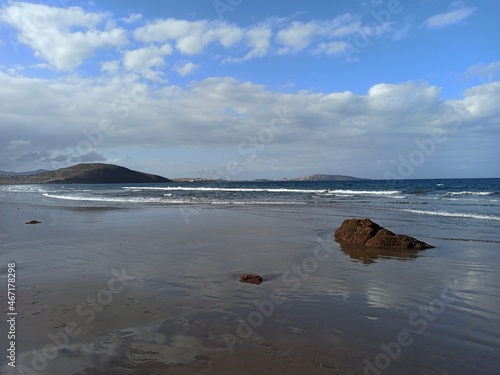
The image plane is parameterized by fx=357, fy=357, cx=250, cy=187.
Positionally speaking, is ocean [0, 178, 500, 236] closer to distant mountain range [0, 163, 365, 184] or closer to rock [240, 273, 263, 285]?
rock [240, 273, 263, 285]

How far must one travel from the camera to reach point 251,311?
5430 millimetres

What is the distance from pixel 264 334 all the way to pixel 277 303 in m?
1.21

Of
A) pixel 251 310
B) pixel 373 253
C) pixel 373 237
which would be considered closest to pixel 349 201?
pixel 373 237

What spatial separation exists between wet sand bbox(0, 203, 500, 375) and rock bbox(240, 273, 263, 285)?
0.61 feet

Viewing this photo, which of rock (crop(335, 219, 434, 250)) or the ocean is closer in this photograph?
rock (crop(335, 219, 434, 250))

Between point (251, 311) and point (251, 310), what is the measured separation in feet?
0.13

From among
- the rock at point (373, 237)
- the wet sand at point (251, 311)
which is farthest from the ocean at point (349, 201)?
the wet sand at point (251, 311)

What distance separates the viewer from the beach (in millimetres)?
3947

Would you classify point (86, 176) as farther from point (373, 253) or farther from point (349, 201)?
point (373, 253)

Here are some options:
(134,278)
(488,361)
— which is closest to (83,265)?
(134,278)

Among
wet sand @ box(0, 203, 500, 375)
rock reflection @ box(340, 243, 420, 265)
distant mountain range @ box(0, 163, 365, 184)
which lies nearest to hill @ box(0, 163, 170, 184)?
distant mountain range @ box(0, 163, 365, 184)

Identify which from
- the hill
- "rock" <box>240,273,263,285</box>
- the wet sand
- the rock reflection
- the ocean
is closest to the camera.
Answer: the wet sand

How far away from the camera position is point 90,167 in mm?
161500

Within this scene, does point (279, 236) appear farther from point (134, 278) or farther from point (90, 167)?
point (90, 167)
